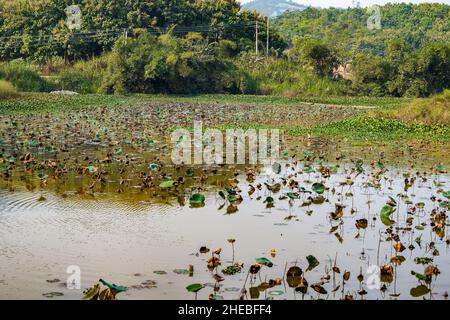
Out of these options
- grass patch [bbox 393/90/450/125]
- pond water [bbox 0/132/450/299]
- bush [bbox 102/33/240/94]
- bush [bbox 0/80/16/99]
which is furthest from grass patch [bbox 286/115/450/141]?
bush [bbox 102/33/240/94]

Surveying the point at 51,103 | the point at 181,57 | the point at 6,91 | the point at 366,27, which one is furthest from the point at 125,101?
the point at 366,27

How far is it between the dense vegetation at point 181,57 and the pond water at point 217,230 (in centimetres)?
2069

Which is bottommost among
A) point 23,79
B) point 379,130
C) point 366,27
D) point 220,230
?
point 220,230

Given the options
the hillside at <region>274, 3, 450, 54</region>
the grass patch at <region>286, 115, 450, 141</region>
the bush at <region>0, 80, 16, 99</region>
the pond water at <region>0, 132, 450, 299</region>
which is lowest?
the pond water at <region>0, 132, 450, 299</region>

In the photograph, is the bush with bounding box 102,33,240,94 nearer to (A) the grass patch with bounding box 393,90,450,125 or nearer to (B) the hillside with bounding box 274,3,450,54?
(A) the grass patch with bounding box 393,90,450,125

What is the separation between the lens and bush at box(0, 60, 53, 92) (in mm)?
30906

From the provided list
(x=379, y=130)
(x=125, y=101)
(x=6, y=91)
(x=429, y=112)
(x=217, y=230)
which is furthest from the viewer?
(x=125, y=101)

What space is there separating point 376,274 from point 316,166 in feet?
20.8

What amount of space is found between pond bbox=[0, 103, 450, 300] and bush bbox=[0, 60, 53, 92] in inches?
743

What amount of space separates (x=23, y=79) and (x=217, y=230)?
2534cm

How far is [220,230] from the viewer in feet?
25.8

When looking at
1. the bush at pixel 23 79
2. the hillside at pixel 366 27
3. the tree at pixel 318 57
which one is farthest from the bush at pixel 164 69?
the hillside at pixel 366 27

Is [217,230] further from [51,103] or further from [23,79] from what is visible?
[23,79]

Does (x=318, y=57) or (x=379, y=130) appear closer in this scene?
(x=379, y=130)
